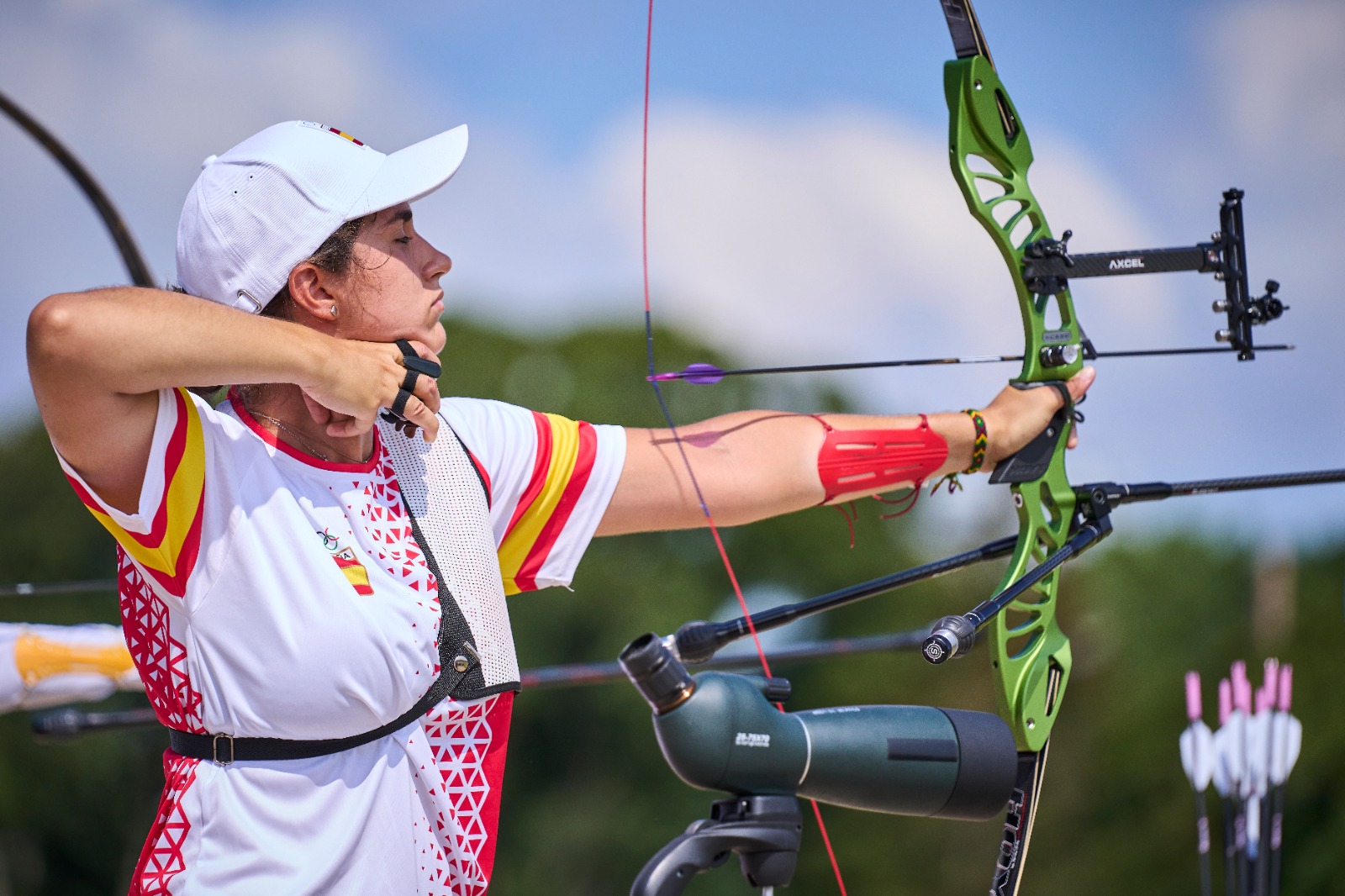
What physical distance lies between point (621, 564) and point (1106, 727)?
718cm

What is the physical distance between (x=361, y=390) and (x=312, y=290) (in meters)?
0.20

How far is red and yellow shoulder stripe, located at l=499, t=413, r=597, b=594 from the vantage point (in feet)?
6.17

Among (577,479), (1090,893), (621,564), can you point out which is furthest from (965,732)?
(621,564)

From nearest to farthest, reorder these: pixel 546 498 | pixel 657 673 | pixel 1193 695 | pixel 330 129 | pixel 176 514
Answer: pixel 657 673
pixel 176 514
pixel 330 129
pixel 546 498
pixel 1193 695

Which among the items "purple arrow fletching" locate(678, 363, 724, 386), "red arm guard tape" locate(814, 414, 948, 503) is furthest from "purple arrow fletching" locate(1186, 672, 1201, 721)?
"purple arrow fletching" locate(678, 363, 724, 386)

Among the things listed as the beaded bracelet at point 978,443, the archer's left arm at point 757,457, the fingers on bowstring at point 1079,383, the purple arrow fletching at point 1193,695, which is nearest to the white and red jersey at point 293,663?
the archer's left arm at point 757,457

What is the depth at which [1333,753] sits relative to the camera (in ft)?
34.4

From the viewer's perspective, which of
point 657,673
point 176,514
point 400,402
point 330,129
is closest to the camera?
point 657,673

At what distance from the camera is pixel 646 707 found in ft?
58.6

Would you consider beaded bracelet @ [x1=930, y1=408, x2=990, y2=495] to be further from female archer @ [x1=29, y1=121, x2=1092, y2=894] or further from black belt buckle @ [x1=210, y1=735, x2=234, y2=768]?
black belt buckle @ [x1=210, y1=735, x2=234, y2=768]

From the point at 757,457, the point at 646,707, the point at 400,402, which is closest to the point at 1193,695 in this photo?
the point at 757,457

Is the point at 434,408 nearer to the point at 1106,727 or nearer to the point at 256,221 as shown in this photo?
the point at 256,221

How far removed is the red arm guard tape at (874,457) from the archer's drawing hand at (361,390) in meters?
0.63

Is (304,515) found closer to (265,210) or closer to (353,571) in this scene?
(353,571)
